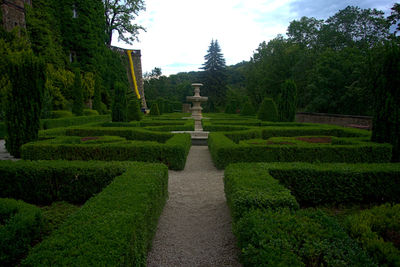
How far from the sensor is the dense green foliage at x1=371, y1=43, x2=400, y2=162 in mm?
7430

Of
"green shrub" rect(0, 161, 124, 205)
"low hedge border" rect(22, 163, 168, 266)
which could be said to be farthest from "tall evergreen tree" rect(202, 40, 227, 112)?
"low hedge border" rect(22, 163, 168, 266)

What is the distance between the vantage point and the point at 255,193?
340cm

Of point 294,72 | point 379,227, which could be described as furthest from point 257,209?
point 294,72

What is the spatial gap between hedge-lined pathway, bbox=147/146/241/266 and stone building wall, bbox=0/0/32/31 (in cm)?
1941

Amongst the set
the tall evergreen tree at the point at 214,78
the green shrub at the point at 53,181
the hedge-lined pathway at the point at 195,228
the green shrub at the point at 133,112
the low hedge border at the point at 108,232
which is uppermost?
the tall evergreen tree at the point at 214,78

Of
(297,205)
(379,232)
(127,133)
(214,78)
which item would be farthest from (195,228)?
(214,78)

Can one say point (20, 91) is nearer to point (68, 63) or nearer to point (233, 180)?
point (233, 180)

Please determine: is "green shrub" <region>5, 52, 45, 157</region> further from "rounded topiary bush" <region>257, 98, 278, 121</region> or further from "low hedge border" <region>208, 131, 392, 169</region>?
"rounded topiary bush" <region>257, 98, 278, 121</region>

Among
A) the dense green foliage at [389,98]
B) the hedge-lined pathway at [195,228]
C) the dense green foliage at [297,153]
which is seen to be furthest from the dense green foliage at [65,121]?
the dense green foliage at [389,98]

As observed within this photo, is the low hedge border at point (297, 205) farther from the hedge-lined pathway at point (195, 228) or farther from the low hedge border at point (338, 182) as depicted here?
the hedge-lined pathway at point (195, 228)

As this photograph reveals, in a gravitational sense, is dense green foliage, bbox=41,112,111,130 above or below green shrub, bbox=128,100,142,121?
below

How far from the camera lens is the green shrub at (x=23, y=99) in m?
7.78

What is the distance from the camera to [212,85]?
45031mm

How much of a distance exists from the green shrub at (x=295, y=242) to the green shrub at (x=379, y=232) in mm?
153
